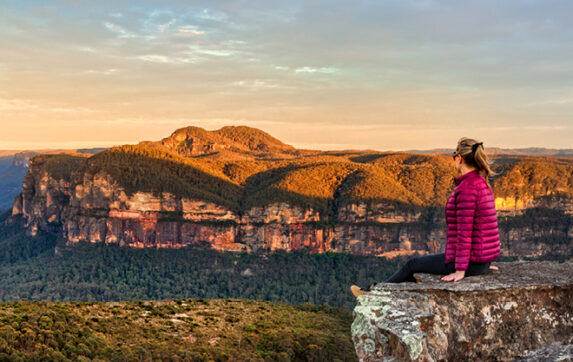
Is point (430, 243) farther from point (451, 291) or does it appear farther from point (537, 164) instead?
point (451, 291)

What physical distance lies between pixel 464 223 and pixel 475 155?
125 cm

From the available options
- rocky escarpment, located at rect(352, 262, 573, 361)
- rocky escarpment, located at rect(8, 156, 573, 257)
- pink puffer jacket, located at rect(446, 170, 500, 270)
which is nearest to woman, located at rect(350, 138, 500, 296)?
pink puffer jacket, located at rect(446, 170, 500, 270)

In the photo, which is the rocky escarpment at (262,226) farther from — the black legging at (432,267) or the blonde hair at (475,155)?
the blonde hair at (475,155)

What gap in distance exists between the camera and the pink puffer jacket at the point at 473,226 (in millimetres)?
8203

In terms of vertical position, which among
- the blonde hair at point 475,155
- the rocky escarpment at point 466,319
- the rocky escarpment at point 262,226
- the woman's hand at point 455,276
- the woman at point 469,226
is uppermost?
the blonde hair at point 475,155

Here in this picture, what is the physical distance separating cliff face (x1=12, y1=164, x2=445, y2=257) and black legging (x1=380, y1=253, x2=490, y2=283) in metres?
120

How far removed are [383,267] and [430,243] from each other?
18.7 meters

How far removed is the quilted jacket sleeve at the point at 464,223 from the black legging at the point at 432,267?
1.06ft

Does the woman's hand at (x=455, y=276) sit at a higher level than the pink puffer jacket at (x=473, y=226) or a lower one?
lower

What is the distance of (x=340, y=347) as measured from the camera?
2470 cm

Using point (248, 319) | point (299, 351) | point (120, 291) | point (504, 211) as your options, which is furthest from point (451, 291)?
point (504, 211)

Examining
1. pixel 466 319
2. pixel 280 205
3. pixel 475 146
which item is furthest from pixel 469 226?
pixel 280 205

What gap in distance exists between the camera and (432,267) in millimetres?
8625

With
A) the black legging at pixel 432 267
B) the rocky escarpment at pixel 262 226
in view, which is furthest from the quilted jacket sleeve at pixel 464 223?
the rocky escarpment at pixel 262 226
